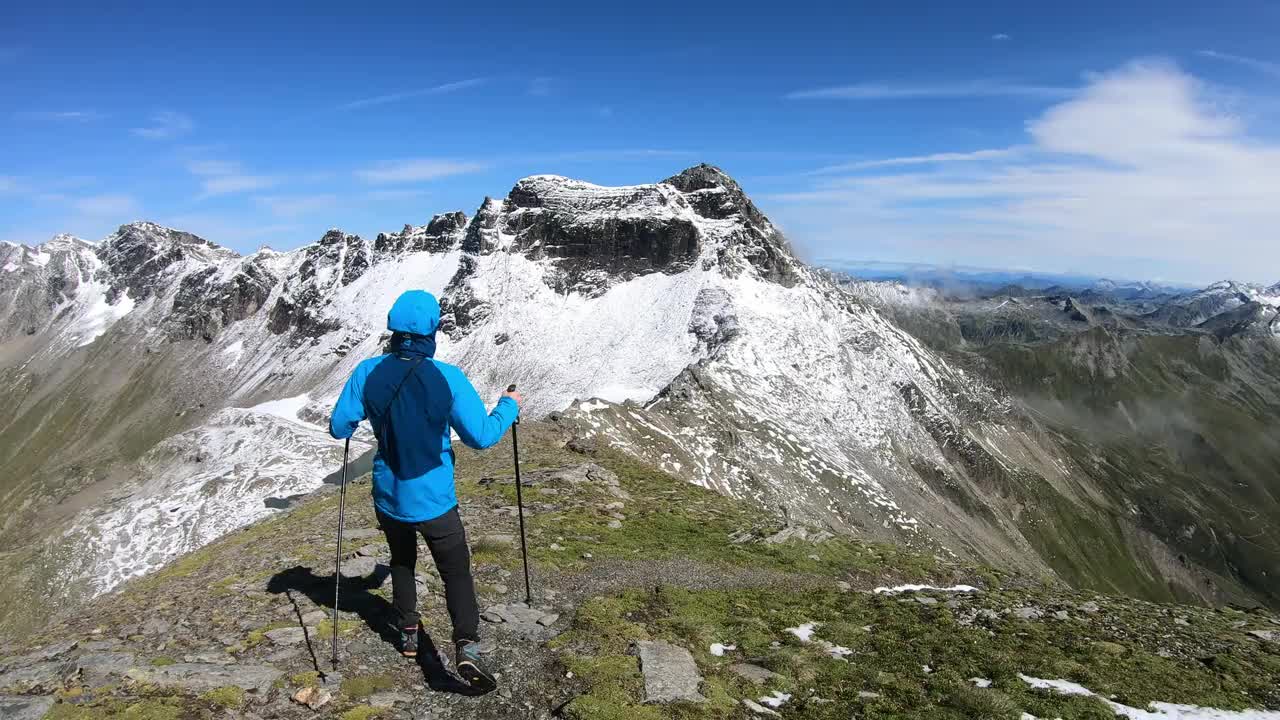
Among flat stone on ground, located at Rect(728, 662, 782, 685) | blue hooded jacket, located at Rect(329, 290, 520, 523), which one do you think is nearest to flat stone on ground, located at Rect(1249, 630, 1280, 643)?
flat stone on ground, located at Rect(728, 662, 782, 685)

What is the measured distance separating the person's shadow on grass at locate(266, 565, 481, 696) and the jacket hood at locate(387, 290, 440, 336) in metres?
5.58

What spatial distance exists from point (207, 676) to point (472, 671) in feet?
13.6

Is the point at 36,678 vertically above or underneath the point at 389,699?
above

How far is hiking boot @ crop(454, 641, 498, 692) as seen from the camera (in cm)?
1036

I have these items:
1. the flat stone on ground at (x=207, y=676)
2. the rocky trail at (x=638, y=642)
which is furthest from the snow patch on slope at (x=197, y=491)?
the flat stone on ground at (x=207, y=676)

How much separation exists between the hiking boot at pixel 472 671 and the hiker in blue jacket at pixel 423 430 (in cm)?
2

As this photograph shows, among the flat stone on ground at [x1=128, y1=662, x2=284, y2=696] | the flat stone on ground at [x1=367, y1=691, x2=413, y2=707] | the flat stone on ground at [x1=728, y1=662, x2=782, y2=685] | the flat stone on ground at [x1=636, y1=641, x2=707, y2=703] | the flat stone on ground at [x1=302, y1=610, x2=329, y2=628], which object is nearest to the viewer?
the flat stone on ground at [x1=128, y1=662, x2=284, y2=696]

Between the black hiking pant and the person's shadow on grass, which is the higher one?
the black hiking pant

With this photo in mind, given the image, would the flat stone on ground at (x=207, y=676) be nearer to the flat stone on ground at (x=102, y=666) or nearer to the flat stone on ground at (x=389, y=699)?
the flat stone on ground at (x=102, y=666)

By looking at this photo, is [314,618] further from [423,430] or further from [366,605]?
[423,430]

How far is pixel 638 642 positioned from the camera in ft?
42.5

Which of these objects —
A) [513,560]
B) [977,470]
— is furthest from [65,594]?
Result: [977,470]

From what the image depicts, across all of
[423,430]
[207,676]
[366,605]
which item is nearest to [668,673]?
[423,430]

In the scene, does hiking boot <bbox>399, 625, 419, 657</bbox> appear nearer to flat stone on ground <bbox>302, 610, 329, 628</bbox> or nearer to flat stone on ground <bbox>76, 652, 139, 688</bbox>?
flat stone on ground <bbox>302, 610, 329, 628</bbox>
